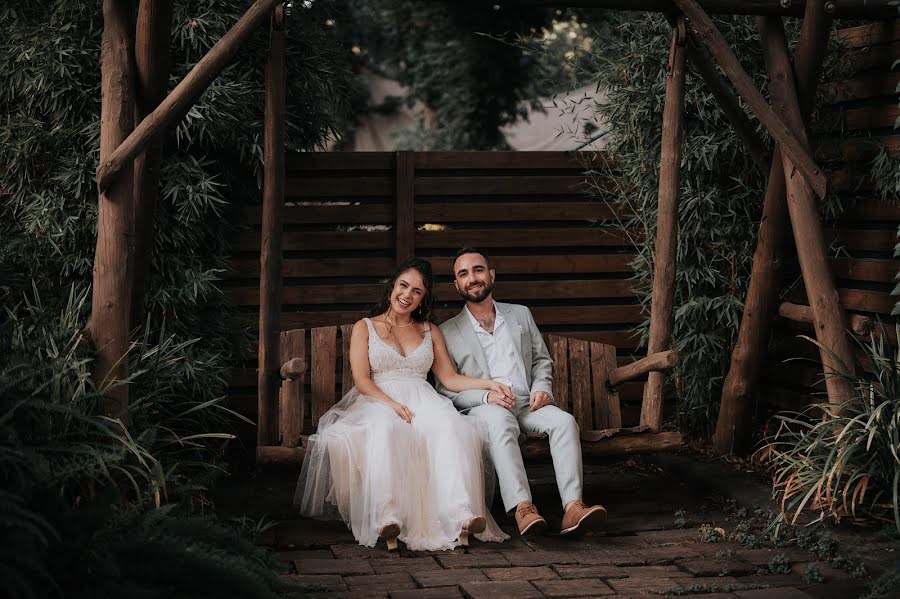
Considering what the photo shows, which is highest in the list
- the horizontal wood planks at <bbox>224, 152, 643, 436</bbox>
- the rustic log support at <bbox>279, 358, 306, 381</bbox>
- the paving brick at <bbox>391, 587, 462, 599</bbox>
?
the horizontal wood planks at <bbox>224, 152, 643, 436</bbox>

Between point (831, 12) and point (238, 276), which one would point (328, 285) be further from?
point (831, 12)

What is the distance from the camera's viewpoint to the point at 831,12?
523 centimetres

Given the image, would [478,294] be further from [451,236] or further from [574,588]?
[574,588]

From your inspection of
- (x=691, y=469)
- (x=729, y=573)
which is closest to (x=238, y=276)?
(x=691, y=469)

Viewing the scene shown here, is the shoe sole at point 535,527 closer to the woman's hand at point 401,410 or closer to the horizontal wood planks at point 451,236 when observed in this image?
the woman's hand at point 401,410

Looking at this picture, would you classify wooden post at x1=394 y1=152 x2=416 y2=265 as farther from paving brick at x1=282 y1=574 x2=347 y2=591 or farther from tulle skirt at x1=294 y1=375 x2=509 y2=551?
paving brick at x1=282 y1=574 x2=347 y2=591

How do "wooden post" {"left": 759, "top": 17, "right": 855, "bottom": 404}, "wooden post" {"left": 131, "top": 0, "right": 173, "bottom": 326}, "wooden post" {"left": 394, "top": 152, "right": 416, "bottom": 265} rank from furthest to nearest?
"wooden post" {"left": 394, "top": 152, "right": 416, "bottom": 265}
"wooden post" {"left": 759, "top": 17, "right": 855, "bottom": 404}
"wooden post" {"left": 131, "top": 0, "right": 173, "bottom": 326}

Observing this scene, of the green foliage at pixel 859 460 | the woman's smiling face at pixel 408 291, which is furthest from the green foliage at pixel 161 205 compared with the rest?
the green foliage at pixel 859 460

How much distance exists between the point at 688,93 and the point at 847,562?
3.04 meters

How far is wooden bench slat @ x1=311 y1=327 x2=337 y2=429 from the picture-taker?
532 cm

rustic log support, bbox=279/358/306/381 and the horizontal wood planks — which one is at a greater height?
the horizontal wood planks

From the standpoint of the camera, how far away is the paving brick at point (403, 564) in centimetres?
426

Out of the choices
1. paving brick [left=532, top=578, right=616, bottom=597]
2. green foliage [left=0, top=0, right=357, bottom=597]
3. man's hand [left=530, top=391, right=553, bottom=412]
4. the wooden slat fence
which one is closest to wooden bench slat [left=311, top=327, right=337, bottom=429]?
green foliage [left=0, top=0, right=357, bottom=597]

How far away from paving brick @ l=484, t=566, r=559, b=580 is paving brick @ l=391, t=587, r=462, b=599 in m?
0.24
